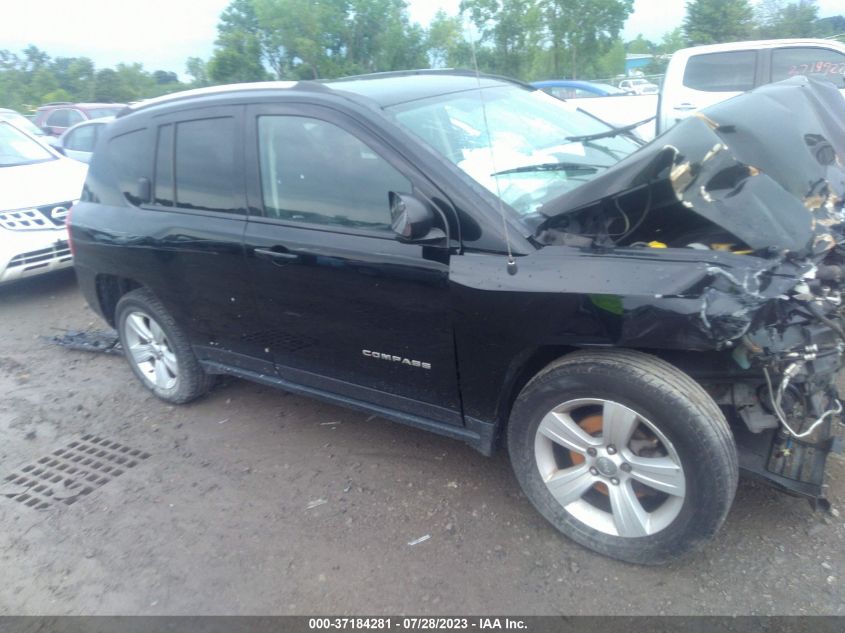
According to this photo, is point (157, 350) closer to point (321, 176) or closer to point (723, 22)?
point (321, 176)

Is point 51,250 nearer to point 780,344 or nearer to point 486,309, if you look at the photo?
point 486,309

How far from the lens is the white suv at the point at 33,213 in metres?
6.42

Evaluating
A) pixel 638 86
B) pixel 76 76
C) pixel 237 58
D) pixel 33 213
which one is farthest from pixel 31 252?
pixel 76 76

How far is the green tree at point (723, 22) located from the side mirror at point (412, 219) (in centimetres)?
2869

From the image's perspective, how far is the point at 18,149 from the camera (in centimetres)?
765

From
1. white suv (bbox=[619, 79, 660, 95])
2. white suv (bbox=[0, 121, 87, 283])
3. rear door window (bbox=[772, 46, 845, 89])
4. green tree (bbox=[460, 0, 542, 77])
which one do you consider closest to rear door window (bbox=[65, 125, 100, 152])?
white suv (bbox=[0, 121, 87, 283])

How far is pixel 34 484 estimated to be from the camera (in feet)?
12.5

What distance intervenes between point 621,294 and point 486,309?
0.56m

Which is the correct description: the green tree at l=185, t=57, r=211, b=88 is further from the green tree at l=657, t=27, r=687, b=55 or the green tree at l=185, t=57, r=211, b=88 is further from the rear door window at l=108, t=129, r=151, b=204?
the rear door window at l=108, t=129, r=151, b=204

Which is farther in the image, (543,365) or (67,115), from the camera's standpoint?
(67,115)

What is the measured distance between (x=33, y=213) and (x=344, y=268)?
16.3 ft

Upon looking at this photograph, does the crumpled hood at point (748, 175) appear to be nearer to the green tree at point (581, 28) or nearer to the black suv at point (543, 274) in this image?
the black suv at point (543, 274)

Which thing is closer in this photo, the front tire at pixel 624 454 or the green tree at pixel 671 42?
the front tire at pixel 624 454

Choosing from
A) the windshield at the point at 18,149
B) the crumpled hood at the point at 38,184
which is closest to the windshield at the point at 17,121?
the windshield at the point at 18,149
